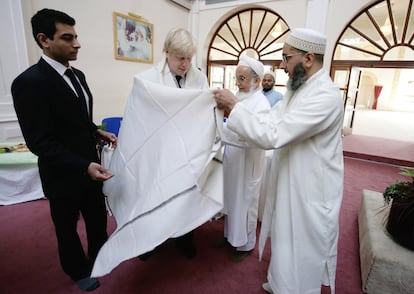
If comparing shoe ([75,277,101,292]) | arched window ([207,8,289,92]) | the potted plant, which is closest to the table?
shoe ([75,277,101,292])

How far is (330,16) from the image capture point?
4.49 meters

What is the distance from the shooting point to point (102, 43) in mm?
4055

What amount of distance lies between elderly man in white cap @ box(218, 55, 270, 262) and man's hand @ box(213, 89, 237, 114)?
399 mm

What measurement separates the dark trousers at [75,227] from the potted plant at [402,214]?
199cm

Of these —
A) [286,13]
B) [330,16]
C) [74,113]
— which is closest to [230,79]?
[286,13]

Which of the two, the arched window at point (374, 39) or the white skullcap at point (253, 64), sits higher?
the arched window at point (374, 39)

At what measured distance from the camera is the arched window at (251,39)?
5277 mm

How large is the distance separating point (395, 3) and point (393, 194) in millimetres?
4373

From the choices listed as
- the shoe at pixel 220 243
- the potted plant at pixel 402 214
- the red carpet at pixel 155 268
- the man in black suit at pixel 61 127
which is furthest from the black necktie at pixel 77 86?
the potted plant at pixel 402 214

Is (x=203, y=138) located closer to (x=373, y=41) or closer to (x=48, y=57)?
(x=48, y=57)

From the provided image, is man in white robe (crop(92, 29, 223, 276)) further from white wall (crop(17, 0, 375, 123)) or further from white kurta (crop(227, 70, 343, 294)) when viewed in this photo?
white wall (crop(17, 0, 375, 123))

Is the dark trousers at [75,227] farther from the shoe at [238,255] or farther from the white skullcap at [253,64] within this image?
the white skullcap at [253,64]

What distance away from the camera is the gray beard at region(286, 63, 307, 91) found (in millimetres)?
1262

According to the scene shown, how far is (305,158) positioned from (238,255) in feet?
3.56
